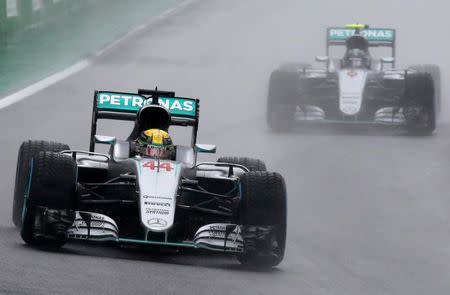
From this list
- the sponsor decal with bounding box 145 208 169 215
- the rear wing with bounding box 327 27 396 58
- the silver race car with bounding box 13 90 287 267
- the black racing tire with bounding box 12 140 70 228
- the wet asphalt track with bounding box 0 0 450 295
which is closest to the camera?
the wet asphalt track with bounding box 0 0 450 295

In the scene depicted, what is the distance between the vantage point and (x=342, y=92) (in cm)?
2459

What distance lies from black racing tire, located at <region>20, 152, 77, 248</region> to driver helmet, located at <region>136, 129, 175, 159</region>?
54.4 inches

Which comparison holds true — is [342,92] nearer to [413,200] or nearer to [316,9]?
[413,200]

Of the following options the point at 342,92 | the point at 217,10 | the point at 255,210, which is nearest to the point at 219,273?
the point at 255,210

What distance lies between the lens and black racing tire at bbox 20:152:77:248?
12.8 meters

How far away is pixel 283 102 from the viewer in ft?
82.5

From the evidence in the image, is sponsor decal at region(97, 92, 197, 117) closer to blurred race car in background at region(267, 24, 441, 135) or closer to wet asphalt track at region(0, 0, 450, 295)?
wet asphalt track at region(0, 0, 450, 295)

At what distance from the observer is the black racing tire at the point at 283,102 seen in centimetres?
2505

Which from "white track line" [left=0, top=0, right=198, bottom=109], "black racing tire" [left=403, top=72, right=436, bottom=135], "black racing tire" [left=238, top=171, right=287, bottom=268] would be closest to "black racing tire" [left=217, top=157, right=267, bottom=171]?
"black racing tire" [left=238, top=171, right=287, bottom=268]

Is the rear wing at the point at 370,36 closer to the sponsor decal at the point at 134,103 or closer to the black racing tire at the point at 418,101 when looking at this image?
the black racing tire at the point at 418,101

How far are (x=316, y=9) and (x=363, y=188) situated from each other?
29390 mm

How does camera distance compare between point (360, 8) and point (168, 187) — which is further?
point (360, 8)

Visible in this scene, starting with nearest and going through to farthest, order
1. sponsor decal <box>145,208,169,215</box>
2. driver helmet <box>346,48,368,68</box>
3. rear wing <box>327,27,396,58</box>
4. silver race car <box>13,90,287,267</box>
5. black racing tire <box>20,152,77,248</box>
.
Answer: black racing tire <box>20,152,77,248</box> < silver race car <box>13,90,287,267</box> < sponsor decal <box>145,208,169,215</box> < driver helmet <box>346,48,368,68</box> < rear wing <box>327,27,396,58</box>

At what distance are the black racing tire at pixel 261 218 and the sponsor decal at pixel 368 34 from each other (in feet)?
49.6
